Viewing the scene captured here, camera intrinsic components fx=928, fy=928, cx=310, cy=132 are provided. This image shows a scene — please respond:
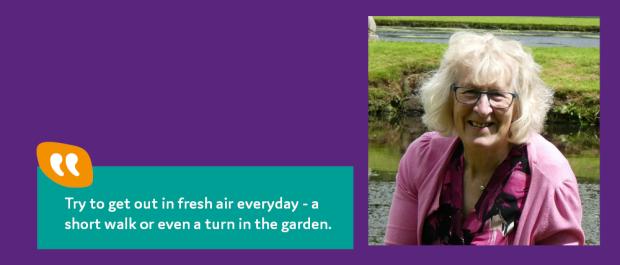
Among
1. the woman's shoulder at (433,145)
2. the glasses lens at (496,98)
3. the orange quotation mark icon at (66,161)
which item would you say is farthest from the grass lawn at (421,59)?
the orange quotation mark icon at (66,161)

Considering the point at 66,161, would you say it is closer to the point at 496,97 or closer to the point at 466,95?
the point at 466,95

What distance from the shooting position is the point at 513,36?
5.07 m

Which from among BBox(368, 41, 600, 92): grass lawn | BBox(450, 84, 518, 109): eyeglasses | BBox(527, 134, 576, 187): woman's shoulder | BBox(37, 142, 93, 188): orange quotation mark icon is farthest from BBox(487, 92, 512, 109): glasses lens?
BBox(37, 142, 93, 188): orange quotation mark icon

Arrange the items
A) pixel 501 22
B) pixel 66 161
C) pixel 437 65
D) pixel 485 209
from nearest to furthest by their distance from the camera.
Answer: pixel 485 209 → pixel 66 161 → pixel 501 22 → pixel 437 65

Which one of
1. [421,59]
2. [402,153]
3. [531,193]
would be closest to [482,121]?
[531,193]

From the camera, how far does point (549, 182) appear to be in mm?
3604

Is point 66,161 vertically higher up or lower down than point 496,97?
lower down

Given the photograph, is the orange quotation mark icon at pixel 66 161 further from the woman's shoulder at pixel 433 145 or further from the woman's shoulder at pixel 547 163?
the woman's shoulder at pixel 547 163

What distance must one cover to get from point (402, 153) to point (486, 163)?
2597 millimetres

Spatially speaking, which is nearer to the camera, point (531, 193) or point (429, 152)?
point (531, 193)

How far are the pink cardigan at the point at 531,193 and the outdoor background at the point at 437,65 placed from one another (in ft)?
2.07

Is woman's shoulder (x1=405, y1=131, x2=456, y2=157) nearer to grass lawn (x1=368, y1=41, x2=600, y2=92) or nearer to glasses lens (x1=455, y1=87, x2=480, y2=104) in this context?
glasses lens (x1=455, y1=87, x2=480, y2=104)

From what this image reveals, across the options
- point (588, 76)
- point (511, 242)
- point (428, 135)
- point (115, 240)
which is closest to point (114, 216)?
point (115, 240)

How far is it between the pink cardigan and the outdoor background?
0.63 meters
